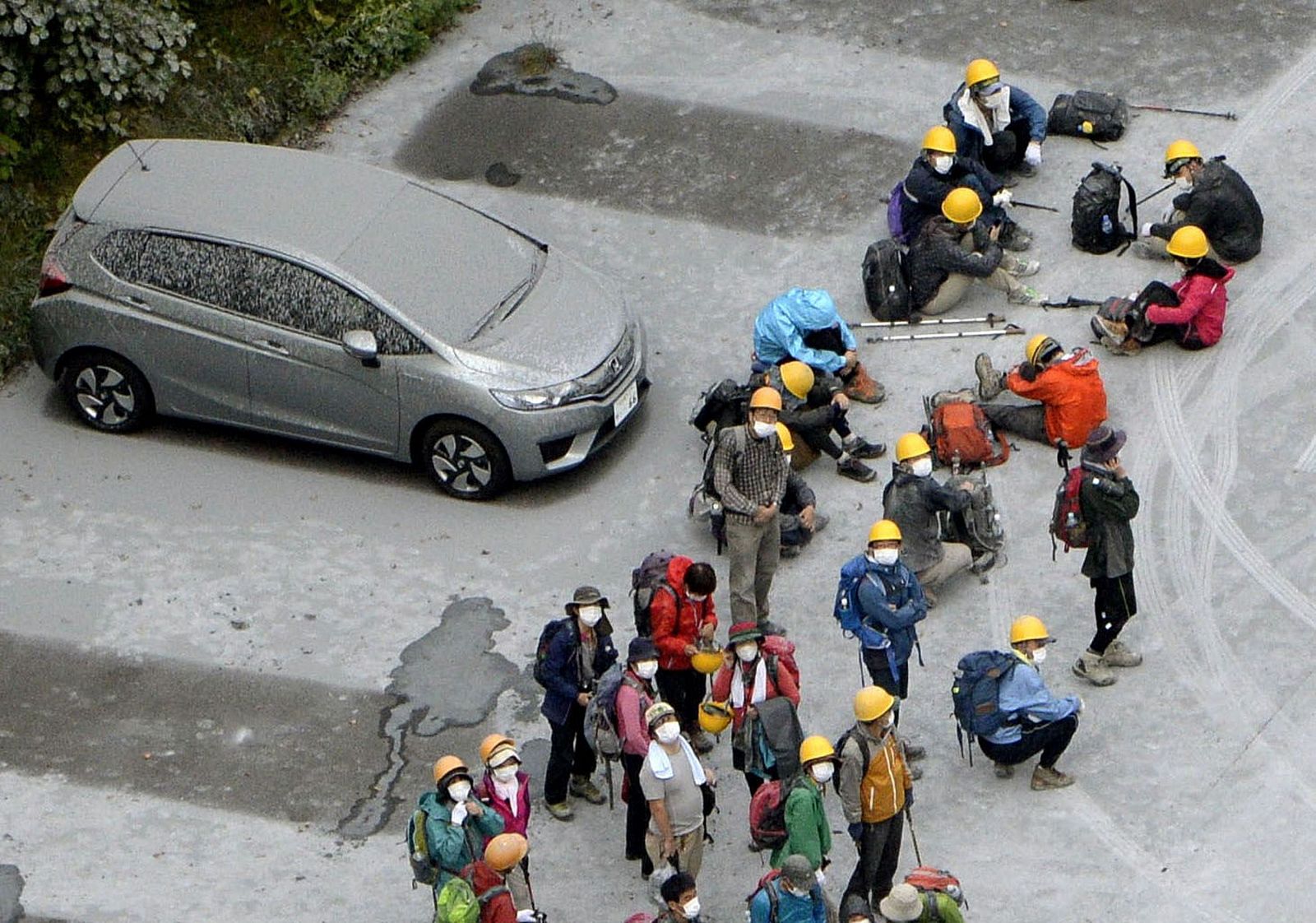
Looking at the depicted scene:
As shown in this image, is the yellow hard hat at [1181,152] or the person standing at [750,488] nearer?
the person standing at [750,488]

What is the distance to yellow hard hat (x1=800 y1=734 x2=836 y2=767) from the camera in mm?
11125

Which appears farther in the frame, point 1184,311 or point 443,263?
point 1184,311

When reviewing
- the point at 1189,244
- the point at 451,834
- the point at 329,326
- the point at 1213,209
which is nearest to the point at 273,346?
the point at 329,326

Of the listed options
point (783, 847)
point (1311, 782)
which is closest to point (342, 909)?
point (783, 847)

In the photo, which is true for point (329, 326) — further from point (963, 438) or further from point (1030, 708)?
point (1030, 708)

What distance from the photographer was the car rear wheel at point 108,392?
15.3m

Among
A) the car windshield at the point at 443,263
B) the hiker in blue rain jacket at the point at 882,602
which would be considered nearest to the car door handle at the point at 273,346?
the car windshield at the point at 443,263

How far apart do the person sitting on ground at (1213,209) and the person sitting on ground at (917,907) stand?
7399mm

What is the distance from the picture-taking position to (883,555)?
12531mm

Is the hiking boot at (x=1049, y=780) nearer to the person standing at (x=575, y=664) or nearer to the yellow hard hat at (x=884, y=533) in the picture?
the yellow hard hat at (x=884, y=533)

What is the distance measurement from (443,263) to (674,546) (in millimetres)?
2669

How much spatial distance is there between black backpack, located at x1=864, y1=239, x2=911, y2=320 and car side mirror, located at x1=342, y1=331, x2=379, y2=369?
13.2 ft

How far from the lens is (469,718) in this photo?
1331 cm

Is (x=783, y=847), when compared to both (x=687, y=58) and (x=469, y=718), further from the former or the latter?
(x=687, y=58)
